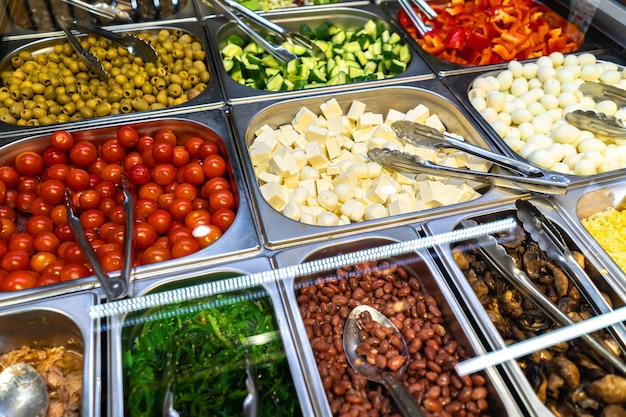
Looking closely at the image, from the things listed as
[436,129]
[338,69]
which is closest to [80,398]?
[436,129]

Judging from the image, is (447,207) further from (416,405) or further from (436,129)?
(416,405)

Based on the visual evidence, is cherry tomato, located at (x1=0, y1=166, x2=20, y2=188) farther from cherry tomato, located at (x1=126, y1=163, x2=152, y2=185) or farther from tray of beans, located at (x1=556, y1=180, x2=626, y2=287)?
tray of beans, located at (x1=556, y1=180, x2=626, y2=287)

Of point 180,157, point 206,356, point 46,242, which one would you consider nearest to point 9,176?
point 46,242

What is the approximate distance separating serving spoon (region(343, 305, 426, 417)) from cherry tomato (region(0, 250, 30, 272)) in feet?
3.85

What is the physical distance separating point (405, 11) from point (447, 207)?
1668 millimetres

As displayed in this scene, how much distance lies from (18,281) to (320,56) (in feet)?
6.58

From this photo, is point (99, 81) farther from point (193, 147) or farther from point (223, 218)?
point (223, 218)

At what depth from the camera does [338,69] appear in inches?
109

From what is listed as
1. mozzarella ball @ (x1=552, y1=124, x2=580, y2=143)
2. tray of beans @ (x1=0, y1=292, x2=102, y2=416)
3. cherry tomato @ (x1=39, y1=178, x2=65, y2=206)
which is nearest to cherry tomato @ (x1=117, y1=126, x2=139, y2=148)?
cherry tomato @ (x1=39, y1=178, x2=65, y2=206)

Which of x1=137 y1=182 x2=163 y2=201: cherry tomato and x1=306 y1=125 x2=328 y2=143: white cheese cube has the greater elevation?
x1=306 y1=125 x2=328 y2=143: white cheese cube

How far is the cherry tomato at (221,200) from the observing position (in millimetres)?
1963

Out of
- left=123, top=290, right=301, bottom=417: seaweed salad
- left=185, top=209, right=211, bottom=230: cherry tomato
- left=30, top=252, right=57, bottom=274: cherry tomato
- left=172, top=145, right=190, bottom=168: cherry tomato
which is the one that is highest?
left=172, top=145, right=190, bottom=168: cherry tomato

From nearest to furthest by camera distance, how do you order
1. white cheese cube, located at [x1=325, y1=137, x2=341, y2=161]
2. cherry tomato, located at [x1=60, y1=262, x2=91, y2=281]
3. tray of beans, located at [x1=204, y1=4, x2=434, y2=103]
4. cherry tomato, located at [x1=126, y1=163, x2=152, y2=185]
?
cherry tomato, located at [x1=60, y1=262, x2=91, y2=281], cherry tomato, located at [x1=126, y1=163, x2=152, y2=185], white cheese cube, located at [x1=325, y1=137, x2=341, y2=161], tray of beans, located at [x1=204, y1=4, x2=434, y2=103]

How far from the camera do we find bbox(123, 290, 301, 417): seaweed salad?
4.54ft
